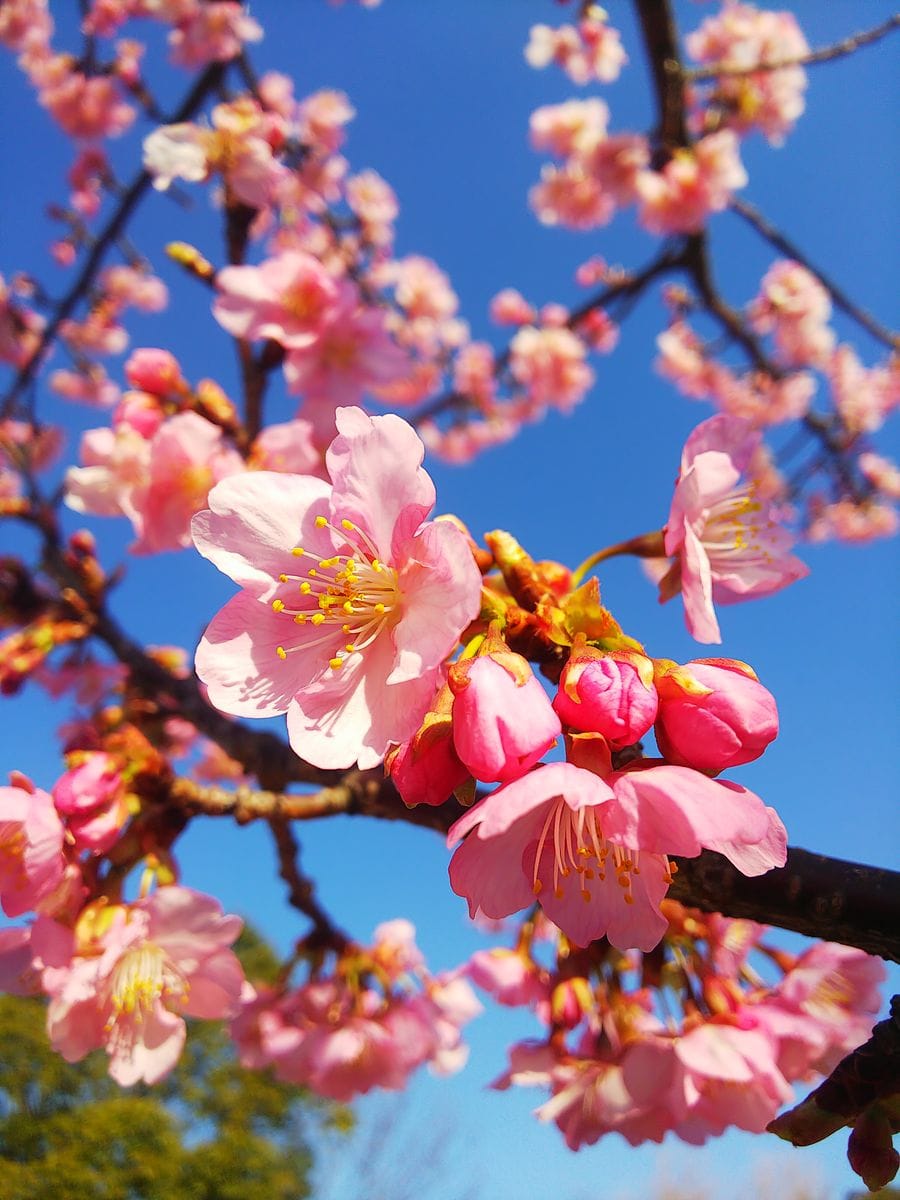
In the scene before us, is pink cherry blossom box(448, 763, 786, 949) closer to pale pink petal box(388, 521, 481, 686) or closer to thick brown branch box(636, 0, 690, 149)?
pale pink petal box(388, 521, 481, 686)

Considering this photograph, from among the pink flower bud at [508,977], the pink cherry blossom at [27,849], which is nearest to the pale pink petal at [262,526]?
the pink cherry blossom at [27,849]

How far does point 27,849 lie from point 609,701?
886 mm

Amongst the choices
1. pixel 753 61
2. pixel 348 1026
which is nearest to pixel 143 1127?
pixel 348 1026

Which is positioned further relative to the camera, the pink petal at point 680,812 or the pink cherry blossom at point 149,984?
the pink cherry blossom at point 149,984

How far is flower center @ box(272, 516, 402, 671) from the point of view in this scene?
865 millimetres

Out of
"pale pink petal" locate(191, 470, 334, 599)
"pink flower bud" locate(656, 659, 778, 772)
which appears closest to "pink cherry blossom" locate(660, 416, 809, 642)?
"pink flower bud" locate(656, 659, 778, 772)

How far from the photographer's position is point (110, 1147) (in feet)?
29.9

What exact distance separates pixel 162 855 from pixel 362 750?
0.85m

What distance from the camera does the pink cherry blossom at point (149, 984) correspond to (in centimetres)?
119

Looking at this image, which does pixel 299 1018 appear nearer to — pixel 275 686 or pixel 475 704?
pixel 275 686

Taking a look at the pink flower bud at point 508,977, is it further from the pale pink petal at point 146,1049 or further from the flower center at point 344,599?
the flower center at point 344,599

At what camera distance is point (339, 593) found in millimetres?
889

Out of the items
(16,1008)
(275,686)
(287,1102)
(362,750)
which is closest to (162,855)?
(275,686)

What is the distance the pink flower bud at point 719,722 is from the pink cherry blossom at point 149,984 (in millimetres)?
919
